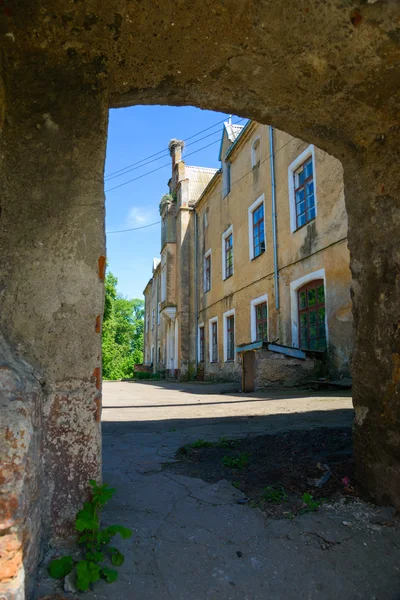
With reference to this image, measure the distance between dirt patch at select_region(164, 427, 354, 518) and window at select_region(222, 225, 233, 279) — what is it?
1316 centimetres

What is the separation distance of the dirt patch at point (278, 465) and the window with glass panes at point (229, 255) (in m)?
13.1

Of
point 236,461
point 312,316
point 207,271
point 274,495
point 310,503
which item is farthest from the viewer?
point 207,271

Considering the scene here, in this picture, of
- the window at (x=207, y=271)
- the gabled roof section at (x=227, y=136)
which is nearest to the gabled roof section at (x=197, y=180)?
the window at (x=207, y=271)

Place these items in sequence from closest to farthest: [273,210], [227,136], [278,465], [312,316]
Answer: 1. [278,465]
2. [312,316]
3. [273,210]
4. [227,136]

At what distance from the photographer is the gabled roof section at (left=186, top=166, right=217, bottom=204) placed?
75.3 ft

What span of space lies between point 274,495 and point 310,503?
225 mm

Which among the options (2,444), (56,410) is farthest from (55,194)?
(2,444)

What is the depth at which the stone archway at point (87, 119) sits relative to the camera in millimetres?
1863

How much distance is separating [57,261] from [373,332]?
182 cm

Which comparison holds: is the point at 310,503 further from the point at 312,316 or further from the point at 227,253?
the point at 227,253

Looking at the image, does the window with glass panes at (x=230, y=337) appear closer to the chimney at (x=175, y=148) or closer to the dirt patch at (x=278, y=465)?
the dirt patch at (x=278, y=465)

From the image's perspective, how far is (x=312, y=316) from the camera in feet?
37.2

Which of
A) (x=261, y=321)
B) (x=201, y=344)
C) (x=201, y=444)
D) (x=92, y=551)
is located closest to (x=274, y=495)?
(x=92, y=551)

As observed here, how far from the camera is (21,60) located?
201 cm
